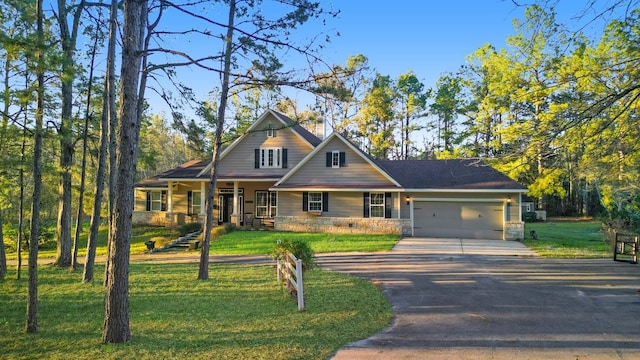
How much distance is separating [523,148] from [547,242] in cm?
1485

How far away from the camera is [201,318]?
7520 millimetres

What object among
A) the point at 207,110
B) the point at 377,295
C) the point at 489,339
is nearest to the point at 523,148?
the point at 489,339

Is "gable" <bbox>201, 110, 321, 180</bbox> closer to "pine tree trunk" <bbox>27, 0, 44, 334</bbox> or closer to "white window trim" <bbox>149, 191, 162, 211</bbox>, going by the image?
"white window trim" <bbox>149, 191, 162, 211</bbox>

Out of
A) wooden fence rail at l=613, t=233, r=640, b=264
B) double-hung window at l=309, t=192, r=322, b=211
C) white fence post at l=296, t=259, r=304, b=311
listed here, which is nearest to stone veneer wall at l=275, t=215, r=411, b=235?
double-hung window at l=309, t=192, r=322, b=211

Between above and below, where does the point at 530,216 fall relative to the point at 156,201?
below

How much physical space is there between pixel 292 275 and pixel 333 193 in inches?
541

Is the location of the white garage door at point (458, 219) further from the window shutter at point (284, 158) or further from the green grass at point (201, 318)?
the green grass at point (201, 318)

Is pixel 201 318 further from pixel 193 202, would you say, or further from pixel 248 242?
pixel 193 202

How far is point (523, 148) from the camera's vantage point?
6539 millimetres

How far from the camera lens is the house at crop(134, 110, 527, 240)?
830 inches

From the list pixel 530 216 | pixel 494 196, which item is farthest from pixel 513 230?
pixel 530 216

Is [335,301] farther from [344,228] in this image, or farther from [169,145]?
[169,145]

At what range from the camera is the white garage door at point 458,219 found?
68.5ft

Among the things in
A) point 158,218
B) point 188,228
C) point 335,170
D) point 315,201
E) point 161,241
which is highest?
point 335,170
